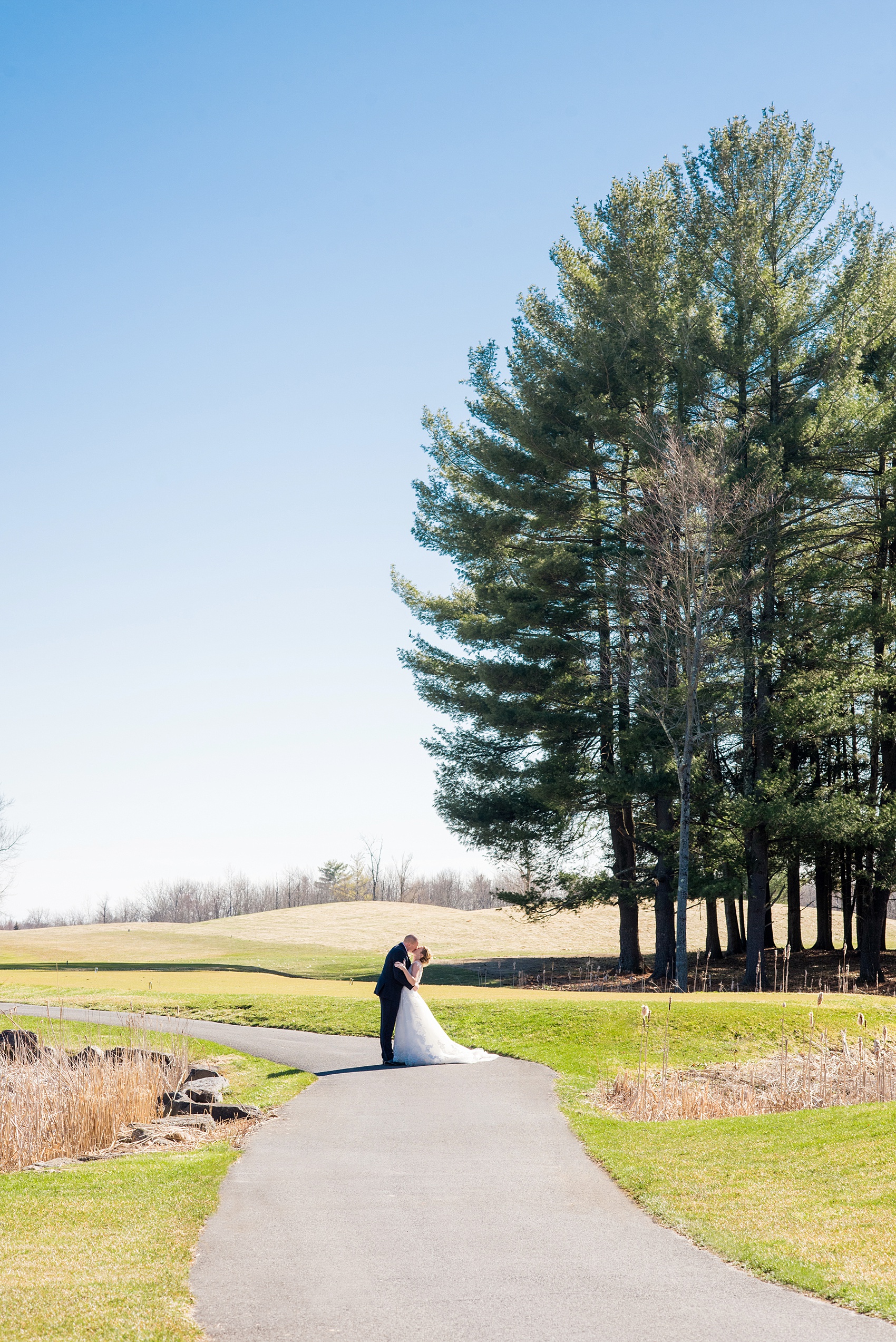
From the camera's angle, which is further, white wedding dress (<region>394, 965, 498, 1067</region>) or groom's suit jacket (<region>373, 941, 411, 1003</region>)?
groom's suit jacket (<region>373, 941, 411, 1003</region>)

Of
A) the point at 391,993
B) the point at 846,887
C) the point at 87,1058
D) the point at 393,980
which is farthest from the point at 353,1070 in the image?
the point at 846,887

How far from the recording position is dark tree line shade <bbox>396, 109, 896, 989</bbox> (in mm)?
27734

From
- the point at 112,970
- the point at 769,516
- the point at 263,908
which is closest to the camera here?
the point at 769,516

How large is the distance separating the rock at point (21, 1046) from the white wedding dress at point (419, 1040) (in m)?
4.85

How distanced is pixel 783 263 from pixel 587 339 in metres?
5.54

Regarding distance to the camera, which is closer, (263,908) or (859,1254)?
(859,1254)

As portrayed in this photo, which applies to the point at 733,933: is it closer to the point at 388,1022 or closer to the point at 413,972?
the point at 413,972

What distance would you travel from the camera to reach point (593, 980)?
103ft

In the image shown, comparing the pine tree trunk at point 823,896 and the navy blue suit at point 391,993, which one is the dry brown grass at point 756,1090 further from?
the pine tree trunk at point 823,896

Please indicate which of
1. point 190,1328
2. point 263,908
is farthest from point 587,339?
point 263,908

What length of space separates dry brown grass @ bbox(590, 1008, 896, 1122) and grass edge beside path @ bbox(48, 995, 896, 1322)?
554mm

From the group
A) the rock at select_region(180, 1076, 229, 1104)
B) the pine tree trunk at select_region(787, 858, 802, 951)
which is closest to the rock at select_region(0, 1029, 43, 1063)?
the rock at select_region(180, 1076, 229, 1104)

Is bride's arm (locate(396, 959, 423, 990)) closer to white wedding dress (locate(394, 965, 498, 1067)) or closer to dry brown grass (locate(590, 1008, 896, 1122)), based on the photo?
white wedding dress (locate(394, 965, 498, 1067))

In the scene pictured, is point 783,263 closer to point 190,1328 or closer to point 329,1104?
point 329,1104
